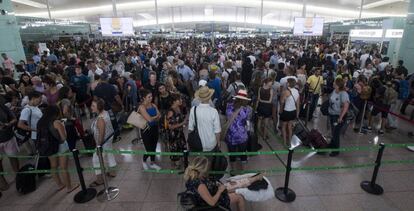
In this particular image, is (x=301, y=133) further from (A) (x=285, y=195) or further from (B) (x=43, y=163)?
(B) (x=43, y=163)

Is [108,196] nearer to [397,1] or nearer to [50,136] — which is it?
[50,136]

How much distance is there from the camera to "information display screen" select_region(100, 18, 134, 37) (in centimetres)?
1223

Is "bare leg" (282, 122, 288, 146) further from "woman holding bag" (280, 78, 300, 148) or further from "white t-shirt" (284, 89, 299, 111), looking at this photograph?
"white t-shirt" (284, 89, 299, 111)

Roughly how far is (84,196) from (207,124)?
2.26m

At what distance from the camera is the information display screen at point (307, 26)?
12031 millimetres

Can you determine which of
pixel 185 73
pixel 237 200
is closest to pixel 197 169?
pixel 237 200

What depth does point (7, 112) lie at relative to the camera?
12.6 feet

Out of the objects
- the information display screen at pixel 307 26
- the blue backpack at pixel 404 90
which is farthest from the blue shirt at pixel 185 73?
the information display screen at pixel 307 26

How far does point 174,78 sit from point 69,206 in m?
3.44

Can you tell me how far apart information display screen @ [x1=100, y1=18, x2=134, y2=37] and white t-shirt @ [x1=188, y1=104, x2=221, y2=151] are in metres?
10.6

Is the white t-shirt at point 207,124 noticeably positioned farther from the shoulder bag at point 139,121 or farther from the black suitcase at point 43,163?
the black suitcase at point 43,163

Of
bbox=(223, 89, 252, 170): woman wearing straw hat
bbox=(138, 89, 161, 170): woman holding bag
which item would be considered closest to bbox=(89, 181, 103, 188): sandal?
bbox=(138, 89, 161, 170): woman holding bag

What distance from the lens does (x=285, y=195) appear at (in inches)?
142

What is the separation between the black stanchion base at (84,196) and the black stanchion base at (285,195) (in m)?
2.85
